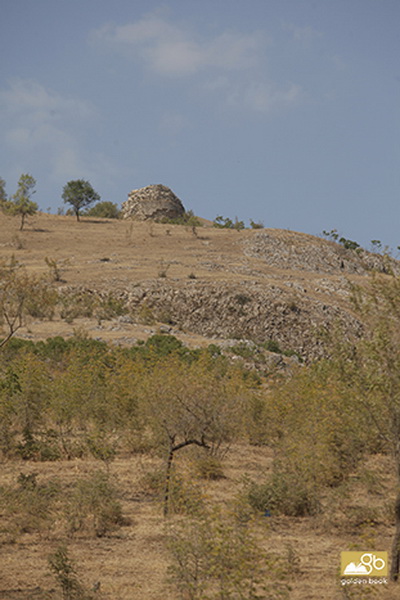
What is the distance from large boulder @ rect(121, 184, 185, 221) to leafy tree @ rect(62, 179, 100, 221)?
11399 millimetres

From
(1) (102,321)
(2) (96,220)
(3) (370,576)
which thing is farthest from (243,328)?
(2) (96,220)

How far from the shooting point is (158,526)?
1113 centimetres

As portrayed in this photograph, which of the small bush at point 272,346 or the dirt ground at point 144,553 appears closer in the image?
the dirt ground at point 144,553

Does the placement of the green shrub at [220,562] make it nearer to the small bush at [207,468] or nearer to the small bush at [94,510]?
the small bush at [94,510]

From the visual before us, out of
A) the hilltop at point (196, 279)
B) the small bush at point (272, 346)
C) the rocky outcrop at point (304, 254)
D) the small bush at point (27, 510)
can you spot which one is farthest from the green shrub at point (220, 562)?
the rocky outcrop at point (304, 254)

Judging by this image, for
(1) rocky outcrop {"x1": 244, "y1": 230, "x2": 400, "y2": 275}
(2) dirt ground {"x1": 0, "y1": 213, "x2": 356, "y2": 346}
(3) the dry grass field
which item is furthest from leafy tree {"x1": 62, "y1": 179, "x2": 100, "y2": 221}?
(3) the dry grass field

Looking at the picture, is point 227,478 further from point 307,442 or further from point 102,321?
point 102,321

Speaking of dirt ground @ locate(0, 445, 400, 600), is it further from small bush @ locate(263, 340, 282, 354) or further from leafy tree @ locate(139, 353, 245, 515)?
small bush @ locate(263, 340, 282, 354)

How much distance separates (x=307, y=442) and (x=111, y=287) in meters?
32.6

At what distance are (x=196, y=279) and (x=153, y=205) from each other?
43117mm

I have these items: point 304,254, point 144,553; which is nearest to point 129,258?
point 304,254

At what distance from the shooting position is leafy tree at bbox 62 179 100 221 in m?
74.3

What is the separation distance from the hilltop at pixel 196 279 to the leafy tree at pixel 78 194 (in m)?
5.88

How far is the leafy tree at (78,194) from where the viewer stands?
244 feet
